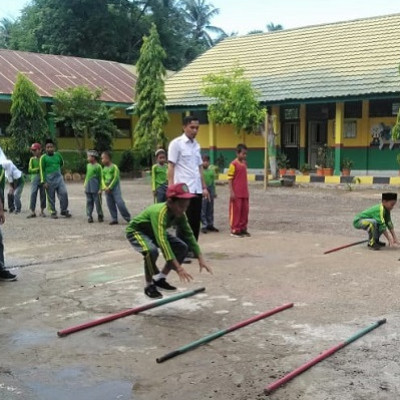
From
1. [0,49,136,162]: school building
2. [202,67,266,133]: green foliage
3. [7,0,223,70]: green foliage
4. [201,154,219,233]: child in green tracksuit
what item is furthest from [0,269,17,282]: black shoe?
[7,0,223,70]: green foliage

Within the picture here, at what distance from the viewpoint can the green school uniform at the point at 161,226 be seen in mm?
4879

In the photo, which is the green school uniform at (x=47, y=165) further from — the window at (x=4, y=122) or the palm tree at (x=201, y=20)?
the palm tree at (x=201, y=20)

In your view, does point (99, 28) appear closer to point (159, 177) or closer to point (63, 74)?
point (63, 74)

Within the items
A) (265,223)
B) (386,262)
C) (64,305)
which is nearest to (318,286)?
(386,262)

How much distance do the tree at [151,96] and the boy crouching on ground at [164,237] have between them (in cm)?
1748

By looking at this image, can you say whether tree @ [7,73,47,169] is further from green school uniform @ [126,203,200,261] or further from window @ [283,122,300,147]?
green school uniform @ [126,203,200,261]

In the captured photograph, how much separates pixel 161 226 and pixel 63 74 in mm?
23712

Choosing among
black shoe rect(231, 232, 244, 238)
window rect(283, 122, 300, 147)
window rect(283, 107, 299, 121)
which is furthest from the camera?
window rect(283, 122, 300, 147)

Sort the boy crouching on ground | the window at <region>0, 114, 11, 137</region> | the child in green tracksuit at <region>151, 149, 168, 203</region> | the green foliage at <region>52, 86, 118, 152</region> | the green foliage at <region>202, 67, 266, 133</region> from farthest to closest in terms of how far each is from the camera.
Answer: the window at <region>0, 114, 11, 137</region> → the green foliage at <region>52, 86, 118, 152</region> → the green foliage at <region>202, 67, 266, 133</region> → the child in green tracksuit at <region>151, 149, 168, 203</region> → the boy crouching on ground

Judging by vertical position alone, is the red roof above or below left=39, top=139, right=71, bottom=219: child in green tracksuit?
above

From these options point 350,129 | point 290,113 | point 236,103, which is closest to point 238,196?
point 236,103

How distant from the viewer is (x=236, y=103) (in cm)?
1925

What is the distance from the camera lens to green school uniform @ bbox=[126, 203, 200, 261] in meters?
4.88

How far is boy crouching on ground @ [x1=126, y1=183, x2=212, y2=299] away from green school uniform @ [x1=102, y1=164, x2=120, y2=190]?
18.3 feet
